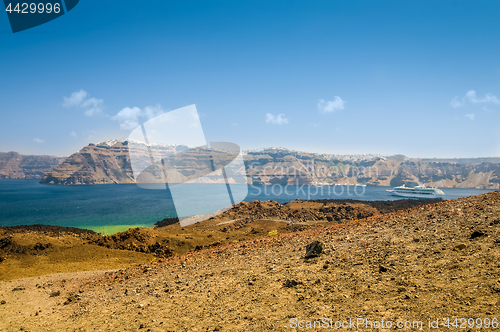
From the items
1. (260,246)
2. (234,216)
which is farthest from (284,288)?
(234,216)

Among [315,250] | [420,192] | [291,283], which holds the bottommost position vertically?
[420,192]

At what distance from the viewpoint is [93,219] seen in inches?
2052

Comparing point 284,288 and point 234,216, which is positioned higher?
point 284,288

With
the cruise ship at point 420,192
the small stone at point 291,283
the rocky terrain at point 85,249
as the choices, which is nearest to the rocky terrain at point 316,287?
the small stone at point 291,283

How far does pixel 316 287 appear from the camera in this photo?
5.78m

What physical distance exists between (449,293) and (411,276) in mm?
901

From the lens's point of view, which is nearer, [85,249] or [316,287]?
[316,287]

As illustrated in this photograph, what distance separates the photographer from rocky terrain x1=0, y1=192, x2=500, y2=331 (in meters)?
4.46

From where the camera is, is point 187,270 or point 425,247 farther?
point 187,270

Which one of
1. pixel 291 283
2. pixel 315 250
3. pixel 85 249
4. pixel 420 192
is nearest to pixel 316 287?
pixel 291 283

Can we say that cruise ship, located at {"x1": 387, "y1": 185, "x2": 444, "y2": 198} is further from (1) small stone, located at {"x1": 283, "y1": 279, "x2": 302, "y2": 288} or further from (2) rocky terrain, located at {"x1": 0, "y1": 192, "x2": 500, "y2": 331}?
(1) small stone, located at {"x1": 283, "y1": 279, "x2": 302, "y2": 288}

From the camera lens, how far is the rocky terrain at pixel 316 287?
14.6 feet

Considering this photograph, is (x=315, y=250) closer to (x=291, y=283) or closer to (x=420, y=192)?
(x=291, y=283)

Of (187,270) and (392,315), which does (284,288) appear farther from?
(187,270)
